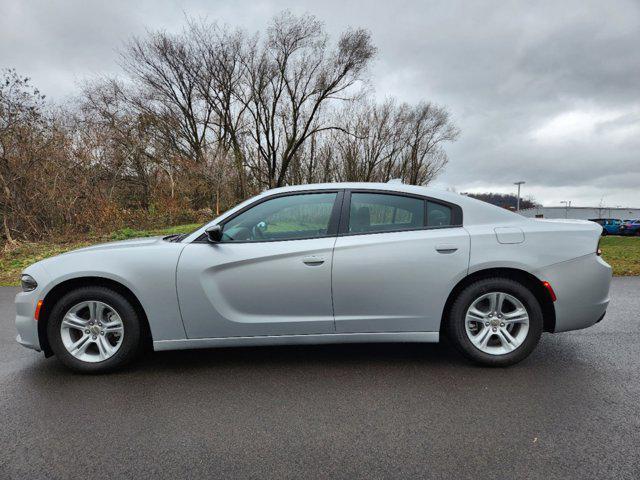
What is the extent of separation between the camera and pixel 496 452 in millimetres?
2180

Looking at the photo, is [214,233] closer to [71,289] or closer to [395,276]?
[71,289]

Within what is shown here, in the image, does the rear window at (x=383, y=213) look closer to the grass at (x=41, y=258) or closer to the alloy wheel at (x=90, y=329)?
the alloy wheel at (x=90, y=329)

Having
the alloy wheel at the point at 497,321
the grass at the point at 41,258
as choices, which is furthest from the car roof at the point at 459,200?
the grass at the point at 41,258

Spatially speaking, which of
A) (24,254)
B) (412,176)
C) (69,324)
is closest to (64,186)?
(24,254)

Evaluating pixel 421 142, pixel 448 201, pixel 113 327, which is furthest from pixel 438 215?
pixel 421 142

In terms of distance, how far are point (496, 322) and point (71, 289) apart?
11.5 ft

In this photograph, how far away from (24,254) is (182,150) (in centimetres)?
1372

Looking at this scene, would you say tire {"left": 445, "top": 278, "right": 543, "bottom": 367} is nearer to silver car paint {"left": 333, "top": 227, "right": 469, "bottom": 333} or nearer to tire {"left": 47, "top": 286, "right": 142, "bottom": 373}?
silver car paint {"left": 333, "top": 227, "right": 469, "bottom": 333}

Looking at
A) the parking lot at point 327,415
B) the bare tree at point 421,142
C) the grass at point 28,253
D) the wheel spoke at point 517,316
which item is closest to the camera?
the parking lot at point 327,415

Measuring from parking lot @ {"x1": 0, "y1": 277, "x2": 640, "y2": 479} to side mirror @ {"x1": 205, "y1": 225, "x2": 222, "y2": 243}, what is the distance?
1106 millimetres

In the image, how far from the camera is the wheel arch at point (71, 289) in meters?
3.26

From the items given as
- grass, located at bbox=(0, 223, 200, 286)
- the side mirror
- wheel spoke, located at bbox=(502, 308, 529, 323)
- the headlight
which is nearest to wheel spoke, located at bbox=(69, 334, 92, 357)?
the headlight

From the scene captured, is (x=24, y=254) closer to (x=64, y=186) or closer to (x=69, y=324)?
(x=64, y=186)

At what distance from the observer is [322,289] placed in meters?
3.19
